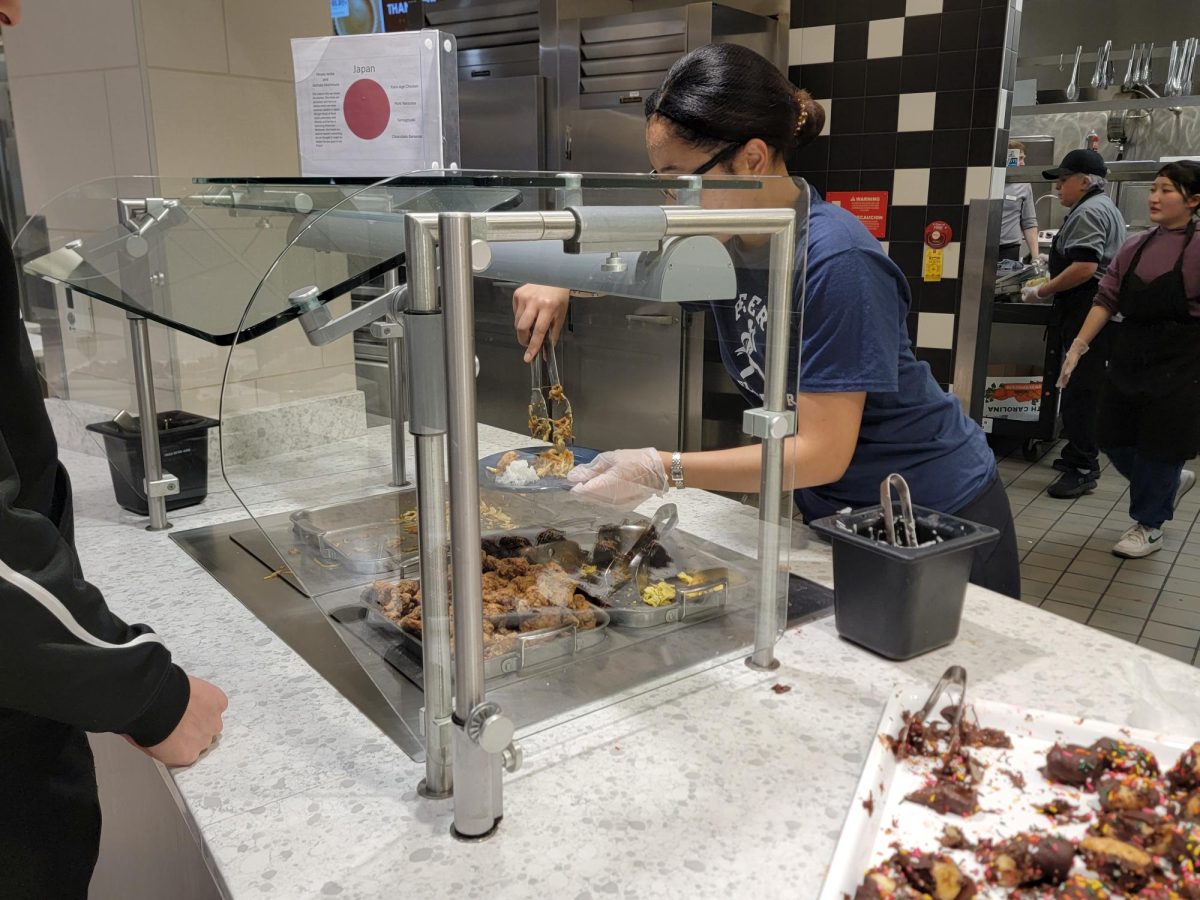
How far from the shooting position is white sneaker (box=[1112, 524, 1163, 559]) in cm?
414

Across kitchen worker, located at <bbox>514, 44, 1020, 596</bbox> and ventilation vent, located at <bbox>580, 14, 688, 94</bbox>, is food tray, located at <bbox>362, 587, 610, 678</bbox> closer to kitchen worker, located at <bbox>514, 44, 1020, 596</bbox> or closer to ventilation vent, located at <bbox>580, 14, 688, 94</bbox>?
kitchen worker, located at <bbox>514, 44, 1020, 596</bbox>

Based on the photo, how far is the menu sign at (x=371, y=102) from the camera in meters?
1.69

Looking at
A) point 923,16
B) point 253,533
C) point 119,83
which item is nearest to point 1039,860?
point 253,533

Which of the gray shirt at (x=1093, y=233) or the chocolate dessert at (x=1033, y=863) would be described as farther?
the gray shirt at (x=1093, y=233)

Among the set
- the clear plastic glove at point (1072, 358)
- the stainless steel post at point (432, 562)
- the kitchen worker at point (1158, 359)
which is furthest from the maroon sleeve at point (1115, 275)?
the stainless steel post at point (432, 562)

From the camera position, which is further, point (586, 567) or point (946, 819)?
point (586, 567)

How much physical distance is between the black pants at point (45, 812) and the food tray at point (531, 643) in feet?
1.18

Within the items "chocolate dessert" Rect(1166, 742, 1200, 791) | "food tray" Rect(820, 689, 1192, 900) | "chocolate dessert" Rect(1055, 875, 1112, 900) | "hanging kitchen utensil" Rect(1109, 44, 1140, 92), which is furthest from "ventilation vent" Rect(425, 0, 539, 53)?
"chocolate dessert" Rect(1055, 875, 1112, 900)

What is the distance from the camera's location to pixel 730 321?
4.07 feet

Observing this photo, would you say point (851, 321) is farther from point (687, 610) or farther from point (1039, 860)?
point (1039, 860)

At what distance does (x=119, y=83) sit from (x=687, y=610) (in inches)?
74.5

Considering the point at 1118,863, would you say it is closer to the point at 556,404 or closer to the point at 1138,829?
the point at 1138,829

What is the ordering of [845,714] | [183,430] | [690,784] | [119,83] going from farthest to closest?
[119,83], [183,430], [845,714], [690,784]

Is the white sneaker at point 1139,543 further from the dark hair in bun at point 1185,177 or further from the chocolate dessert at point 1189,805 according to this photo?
the chocolate dessert at point 1189,805
